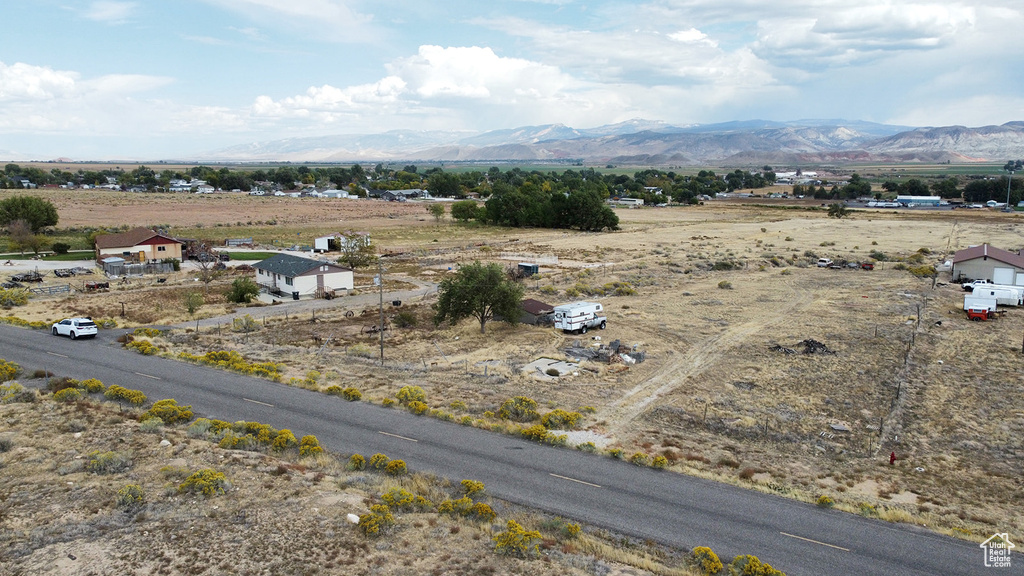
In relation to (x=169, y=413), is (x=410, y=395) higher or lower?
lower

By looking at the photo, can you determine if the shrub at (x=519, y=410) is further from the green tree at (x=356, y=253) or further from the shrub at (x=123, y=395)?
the green tree at (x=356, y=253)

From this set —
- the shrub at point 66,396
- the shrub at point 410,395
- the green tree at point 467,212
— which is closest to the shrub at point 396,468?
the shrub at point 410,395

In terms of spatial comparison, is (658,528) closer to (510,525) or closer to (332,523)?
(510,525)

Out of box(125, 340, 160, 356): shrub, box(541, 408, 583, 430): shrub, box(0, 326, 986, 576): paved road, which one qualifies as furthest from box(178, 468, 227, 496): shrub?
box(125, 340, 160, 356): shrub

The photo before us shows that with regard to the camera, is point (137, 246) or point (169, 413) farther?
point (137, 246)

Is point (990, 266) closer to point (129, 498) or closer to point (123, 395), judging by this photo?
point (123, 395)

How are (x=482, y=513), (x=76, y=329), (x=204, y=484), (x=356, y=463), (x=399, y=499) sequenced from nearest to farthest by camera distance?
(x=482, y=513) < (x=399, y=499) < (x=204, y=484) < (x=356, y=463) < (x=76, y=329)

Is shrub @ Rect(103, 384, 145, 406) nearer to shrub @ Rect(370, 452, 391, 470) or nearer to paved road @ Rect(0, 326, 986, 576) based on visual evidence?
paved road @ Rect(0, 326, 986, 576)

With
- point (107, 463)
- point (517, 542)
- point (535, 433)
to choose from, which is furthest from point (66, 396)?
point (517, 542)
